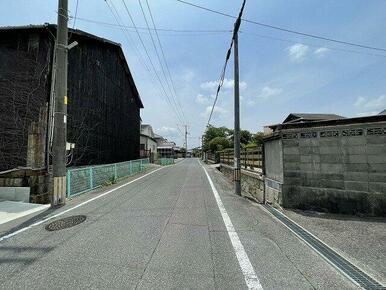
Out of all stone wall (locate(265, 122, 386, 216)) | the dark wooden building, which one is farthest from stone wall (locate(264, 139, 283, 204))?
the dark wooden building

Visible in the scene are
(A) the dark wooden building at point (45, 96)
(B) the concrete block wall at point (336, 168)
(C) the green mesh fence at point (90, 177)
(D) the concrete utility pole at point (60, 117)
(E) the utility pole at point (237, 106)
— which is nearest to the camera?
(B) the concrete block wall at point (336, 168)

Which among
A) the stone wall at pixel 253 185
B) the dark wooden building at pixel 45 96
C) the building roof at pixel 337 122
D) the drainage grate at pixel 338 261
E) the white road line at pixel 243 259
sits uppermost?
the dark wooden building at pixel 45 96

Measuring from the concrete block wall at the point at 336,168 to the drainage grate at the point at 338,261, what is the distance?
1.77 meters

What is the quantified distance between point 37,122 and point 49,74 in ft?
7.81

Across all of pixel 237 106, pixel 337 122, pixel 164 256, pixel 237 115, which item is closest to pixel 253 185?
pixel 237 115

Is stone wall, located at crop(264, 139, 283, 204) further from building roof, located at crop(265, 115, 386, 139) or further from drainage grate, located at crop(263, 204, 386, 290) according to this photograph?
drainage grate, located at crop(263, 204, 386, 290)

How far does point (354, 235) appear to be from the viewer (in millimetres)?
5160

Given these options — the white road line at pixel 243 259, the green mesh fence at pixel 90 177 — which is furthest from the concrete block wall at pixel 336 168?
the green mesh fence at pixel 90 177

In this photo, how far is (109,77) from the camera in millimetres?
20219

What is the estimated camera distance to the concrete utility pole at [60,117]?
26.8 ft

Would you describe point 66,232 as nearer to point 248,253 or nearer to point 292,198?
point 248,253

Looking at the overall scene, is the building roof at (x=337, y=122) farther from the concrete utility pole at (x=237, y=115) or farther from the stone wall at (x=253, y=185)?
the concrete utility pole at (x=237, y=115)

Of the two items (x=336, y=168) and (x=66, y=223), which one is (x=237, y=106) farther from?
(x=66, y=223)

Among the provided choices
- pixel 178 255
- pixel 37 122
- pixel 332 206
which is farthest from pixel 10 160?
pixel 332 206
